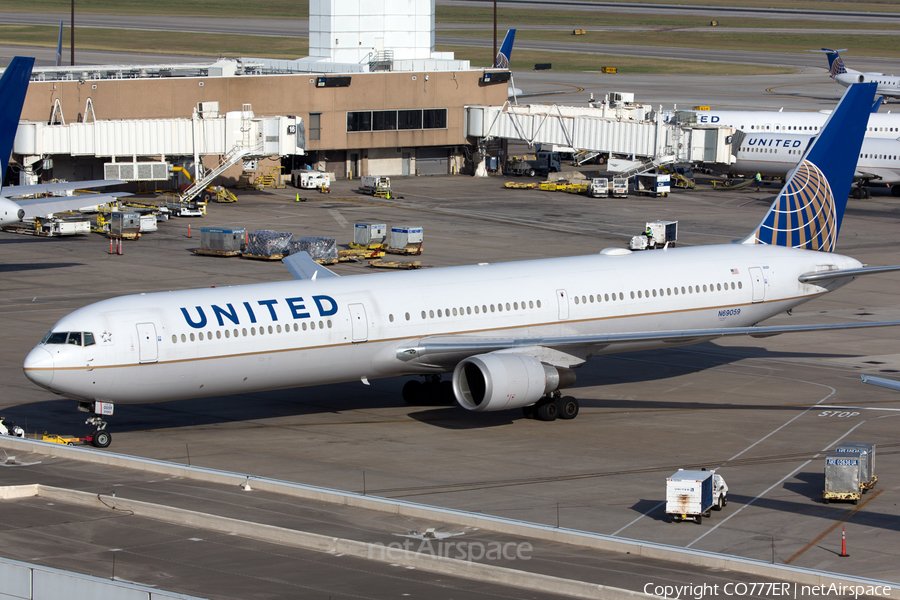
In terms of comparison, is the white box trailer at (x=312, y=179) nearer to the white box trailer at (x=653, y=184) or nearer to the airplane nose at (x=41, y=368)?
the white box trailer at (x=653, y=184)

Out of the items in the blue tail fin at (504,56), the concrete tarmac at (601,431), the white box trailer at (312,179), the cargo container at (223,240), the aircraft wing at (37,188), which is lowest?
the concrete tarmac at (601,431)

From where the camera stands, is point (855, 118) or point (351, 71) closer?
point (855, 118)

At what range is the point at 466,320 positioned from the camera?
36.5 m

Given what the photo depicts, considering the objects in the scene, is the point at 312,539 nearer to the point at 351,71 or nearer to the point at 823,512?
the point at 823,512

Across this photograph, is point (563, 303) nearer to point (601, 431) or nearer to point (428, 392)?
point (601, 431)

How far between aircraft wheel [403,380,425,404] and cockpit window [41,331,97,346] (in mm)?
10969

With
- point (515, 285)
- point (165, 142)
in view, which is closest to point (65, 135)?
point (165, 142)

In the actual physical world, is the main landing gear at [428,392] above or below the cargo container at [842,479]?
below

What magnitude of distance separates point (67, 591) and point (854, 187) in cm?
8258

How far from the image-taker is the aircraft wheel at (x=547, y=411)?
36000 millimetres

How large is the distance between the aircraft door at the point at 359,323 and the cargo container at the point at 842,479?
1395 centimetres

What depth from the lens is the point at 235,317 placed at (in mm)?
33031

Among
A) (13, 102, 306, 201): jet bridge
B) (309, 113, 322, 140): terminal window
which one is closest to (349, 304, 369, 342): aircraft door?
(13, 102, 306, 201): jet bridge

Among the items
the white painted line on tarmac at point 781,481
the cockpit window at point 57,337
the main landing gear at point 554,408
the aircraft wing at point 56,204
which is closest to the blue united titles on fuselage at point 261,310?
the cockpit window at point 57,337
